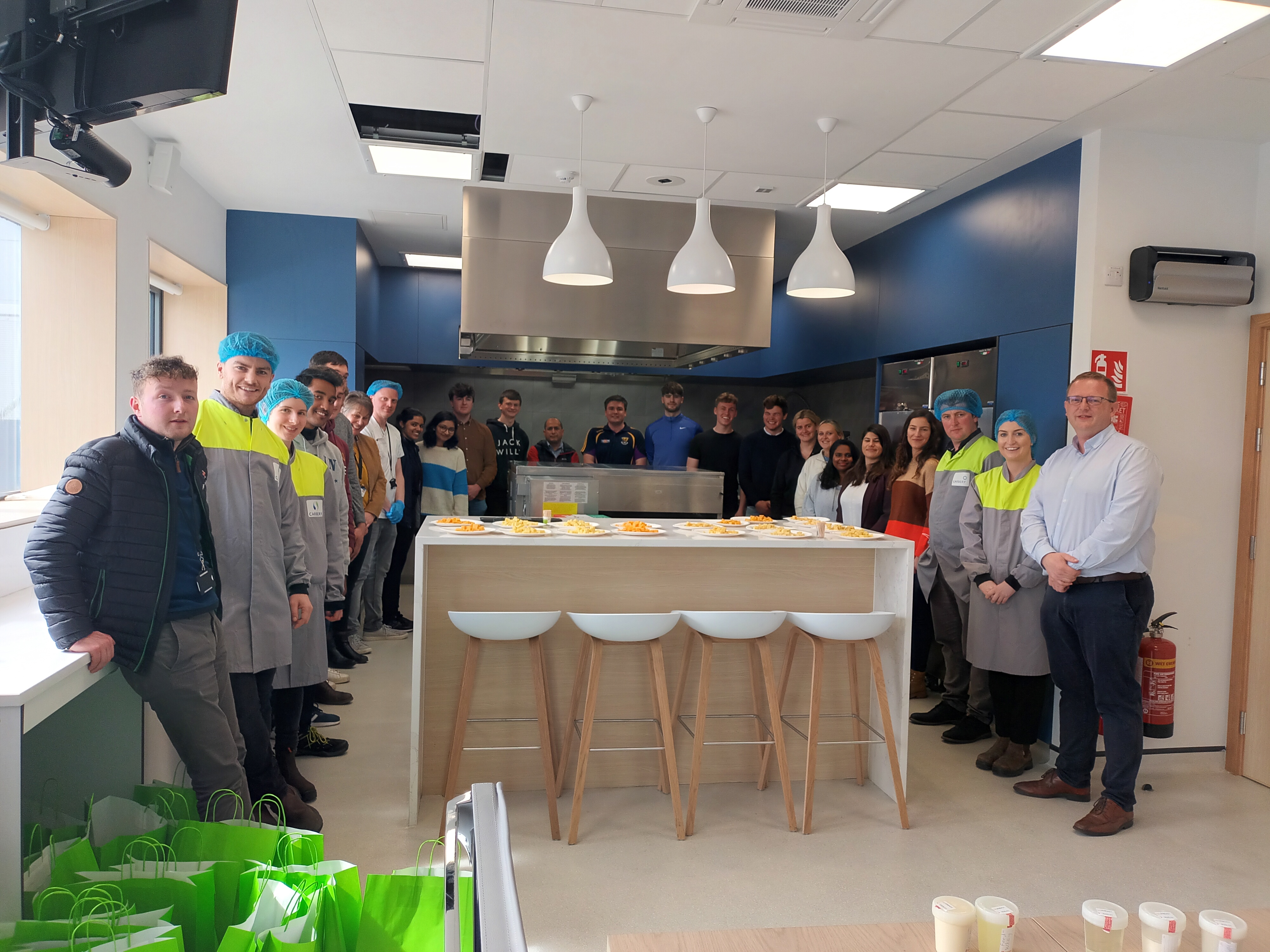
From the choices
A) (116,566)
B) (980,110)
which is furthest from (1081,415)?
(116,566)

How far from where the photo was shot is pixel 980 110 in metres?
3.44

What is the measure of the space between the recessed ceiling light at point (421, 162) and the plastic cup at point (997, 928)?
383cm

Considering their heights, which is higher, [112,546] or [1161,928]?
[112,546]

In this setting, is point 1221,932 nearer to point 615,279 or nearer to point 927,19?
point 927,19

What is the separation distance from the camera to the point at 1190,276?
3.63 metres

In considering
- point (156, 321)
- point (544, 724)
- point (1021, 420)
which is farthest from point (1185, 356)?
point (156, 321)

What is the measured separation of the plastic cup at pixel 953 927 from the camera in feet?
4.65

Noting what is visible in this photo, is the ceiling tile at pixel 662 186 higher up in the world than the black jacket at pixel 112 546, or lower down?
higher up

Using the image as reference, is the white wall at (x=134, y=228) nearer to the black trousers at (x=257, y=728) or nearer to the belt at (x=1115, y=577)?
the black trousers at (x=257, y=728)

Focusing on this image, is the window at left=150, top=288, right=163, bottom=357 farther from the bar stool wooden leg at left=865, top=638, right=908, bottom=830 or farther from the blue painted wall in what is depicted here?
the bar stool wooden leg at left=865, top=638, right=908, bottom=830

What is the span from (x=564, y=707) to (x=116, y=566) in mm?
1759

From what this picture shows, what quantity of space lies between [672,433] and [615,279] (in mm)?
1713

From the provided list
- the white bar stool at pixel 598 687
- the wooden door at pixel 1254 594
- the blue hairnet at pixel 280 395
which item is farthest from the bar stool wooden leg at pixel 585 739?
the wooden door at pixel 1254 594

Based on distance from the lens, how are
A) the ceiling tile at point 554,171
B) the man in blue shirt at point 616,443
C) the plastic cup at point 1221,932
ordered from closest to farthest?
the plastic cup at point 1221,932 < the ceiling tile at point 554,171 < the man in blue shirt at point 616,443
